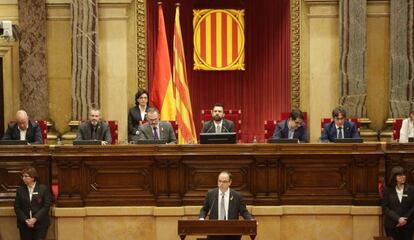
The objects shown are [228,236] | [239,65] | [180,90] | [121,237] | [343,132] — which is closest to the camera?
[228,236]

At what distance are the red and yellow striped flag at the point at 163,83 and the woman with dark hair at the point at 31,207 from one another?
307 centimetres

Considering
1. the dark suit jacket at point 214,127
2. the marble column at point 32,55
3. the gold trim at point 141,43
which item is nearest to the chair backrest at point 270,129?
the dark suit jacket at point 214,127

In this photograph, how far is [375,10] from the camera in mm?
11820

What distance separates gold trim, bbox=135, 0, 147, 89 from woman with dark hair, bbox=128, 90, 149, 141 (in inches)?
43.7

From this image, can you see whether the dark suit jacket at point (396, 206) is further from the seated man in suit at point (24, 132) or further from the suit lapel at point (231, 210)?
the seated man in suit at point (24, 132)

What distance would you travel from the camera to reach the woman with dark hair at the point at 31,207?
858 centimetres

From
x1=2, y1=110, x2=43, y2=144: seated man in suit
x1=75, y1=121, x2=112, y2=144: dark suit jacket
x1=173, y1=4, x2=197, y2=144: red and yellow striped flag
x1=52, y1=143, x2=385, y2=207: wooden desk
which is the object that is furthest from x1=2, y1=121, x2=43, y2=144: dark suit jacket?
x1=173, y1=4, x2=197, y2=144: red and yellow striped flag

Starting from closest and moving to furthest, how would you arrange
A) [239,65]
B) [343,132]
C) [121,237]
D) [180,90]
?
[121,237] < [343,132] < [180,90] < [239,65]

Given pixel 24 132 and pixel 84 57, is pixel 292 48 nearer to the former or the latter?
pixel 84 57

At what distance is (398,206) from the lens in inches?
335

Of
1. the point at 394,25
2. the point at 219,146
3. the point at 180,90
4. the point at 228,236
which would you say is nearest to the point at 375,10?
the point at 394,25

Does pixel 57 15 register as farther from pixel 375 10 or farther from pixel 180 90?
pixel 375 10

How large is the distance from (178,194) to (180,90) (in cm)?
282

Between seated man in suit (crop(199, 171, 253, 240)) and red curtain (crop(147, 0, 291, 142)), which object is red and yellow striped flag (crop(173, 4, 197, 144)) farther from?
seated man in suit (crop(199, 171, 253, 240))
